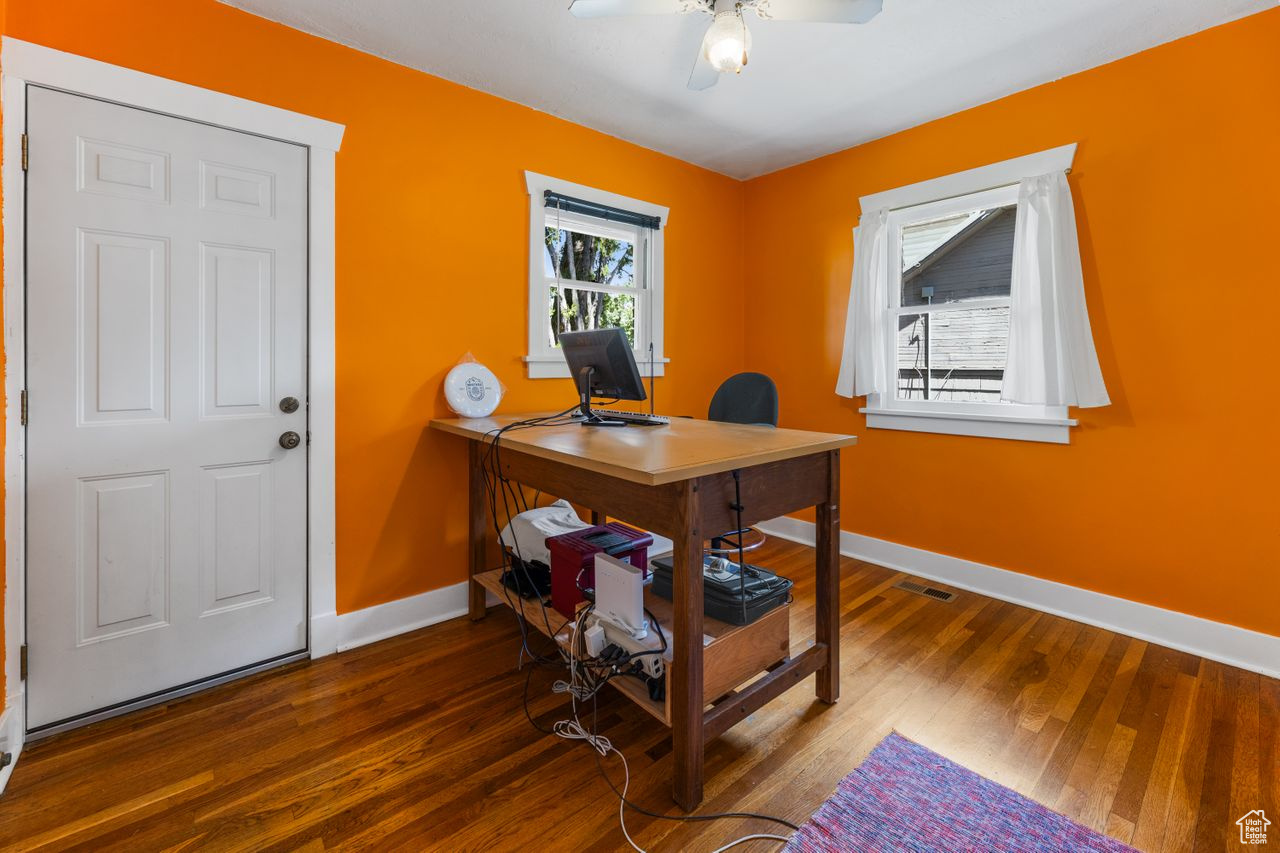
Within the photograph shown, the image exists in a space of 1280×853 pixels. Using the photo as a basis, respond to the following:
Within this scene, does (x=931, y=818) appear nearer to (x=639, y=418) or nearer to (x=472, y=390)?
(x=639, y=418)

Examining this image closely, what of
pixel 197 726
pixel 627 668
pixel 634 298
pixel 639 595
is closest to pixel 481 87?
pixel 634 298

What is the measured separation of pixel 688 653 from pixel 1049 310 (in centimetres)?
243

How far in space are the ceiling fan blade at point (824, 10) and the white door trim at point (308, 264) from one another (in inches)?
70.1

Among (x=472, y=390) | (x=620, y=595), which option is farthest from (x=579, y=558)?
(x=472, y=390)

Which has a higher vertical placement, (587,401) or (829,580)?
(587,401)

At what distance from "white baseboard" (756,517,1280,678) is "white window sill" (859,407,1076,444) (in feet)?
2.33

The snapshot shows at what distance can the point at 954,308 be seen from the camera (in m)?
3.04

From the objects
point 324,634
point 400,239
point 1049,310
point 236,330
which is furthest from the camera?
point 1049,310

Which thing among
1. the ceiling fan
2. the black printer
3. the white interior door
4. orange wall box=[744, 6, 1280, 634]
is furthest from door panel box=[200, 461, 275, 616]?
orange wall box=[744, 6, 1280, 634]

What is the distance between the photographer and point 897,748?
171 centimetres

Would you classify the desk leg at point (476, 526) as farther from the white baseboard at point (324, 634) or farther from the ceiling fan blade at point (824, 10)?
the ceiling fan blade at point (824, 10)

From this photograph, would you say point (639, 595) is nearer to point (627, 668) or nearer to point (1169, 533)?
point (627, 668)

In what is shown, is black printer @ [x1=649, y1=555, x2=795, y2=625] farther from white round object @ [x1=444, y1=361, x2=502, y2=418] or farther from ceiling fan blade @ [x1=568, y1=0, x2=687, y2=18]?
ceiling fan blade @ [x1=568, y1=0, x2=687, y2=18]

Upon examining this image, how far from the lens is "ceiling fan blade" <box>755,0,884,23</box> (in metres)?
1.74
